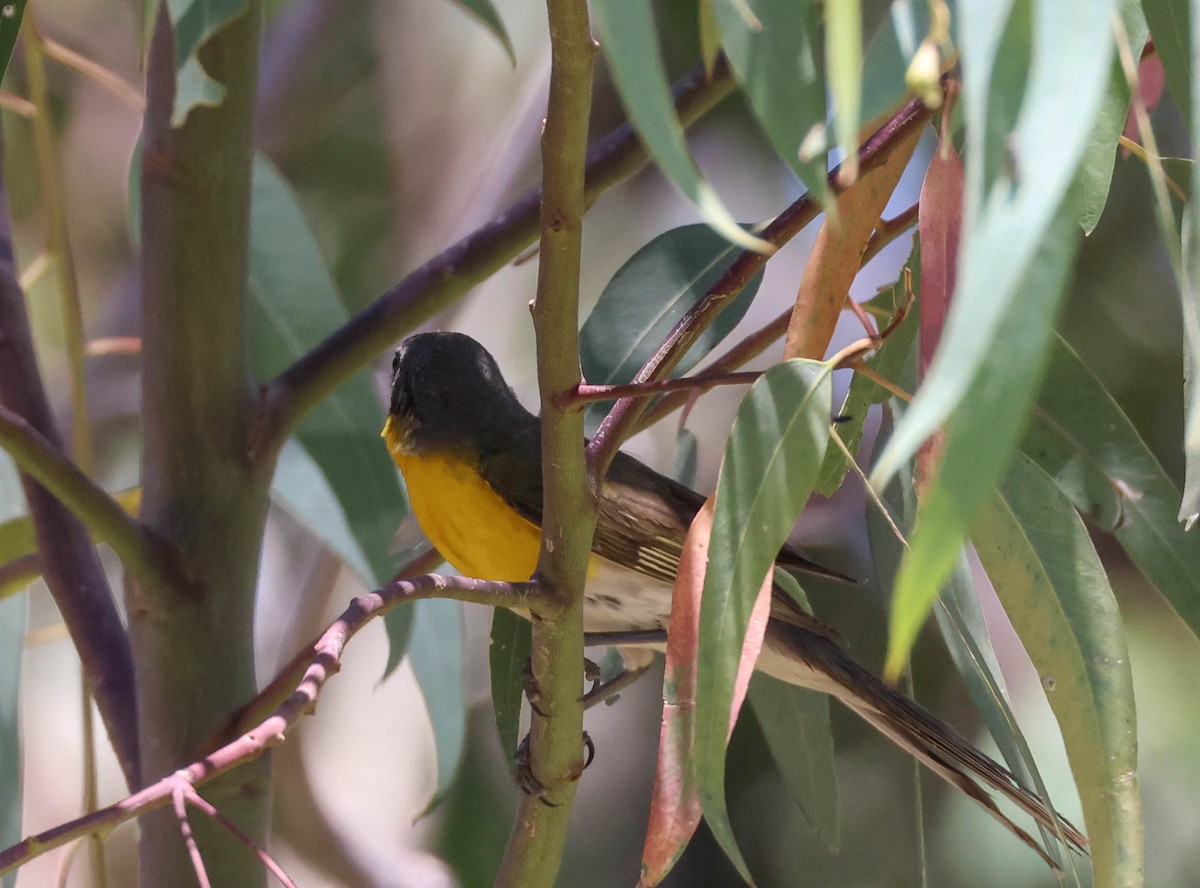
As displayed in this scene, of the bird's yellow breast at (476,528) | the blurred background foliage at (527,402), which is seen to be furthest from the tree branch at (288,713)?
the blurred background foliage at (527,402)

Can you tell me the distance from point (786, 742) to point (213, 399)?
2.02 feet

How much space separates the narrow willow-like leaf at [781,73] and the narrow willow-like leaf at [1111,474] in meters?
0.42

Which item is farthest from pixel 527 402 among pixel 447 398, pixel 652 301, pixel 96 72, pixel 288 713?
pixel 288 713

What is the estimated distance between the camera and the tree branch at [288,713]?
21.4 inches

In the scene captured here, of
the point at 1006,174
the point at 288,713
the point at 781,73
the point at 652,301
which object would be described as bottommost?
the point at 288,713

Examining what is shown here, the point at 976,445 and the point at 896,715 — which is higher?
the point at 896,715

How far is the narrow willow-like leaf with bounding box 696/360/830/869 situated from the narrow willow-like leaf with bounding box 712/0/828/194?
15 cm

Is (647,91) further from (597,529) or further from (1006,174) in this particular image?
(597,529)

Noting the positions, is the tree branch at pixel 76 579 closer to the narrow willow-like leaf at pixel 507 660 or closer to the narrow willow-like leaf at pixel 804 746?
the narrow willow-like leaf at pixel 507 660

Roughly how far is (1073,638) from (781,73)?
35 cm

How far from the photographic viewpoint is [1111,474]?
90cm

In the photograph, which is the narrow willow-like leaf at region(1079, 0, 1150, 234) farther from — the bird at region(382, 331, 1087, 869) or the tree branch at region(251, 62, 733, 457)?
the bird at region(382, 331, 1087, 869)

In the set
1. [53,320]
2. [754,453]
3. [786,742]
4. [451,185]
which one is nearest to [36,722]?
[53,320]

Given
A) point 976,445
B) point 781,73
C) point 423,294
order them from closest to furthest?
1. point 976,445
2. point 781,73
3. point 423,294
